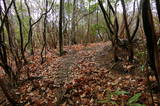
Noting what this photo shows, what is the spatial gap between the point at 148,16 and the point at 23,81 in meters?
4.56

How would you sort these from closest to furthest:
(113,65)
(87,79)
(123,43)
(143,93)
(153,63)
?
1. (153,63)
2. (143,93)
3. (87,79)
4. (113,65)
5. (123,43)

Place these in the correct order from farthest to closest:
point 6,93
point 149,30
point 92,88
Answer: point 92,88
point 6,93
point 149,30

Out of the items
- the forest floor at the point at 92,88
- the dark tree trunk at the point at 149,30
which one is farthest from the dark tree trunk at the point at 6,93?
the dark tree trunk at the point at 149,30

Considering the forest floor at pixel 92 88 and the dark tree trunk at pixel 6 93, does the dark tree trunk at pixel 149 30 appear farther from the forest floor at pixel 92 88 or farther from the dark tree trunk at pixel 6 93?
the dark tree trunk at pixel 6 93

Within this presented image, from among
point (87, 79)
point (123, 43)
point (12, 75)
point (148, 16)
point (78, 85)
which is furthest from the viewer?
point (123, 43)

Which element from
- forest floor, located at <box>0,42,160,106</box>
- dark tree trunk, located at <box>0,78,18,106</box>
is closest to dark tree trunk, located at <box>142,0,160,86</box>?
forest floor, located at <box>0,42,160,106</box>

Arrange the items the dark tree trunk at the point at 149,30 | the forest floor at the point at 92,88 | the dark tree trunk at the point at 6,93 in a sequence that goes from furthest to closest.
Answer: the dark tree trunk at the point at 6,93
the forest floor at the point at 92,88
the dark tree trunk at the point at 149,30

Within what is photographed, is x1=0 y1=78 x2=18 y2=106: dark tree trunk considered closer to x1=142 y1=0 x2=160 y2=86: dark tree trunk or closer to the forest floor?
the forest floor

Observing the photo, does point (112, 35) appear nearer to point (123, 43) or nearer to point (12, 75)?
point (123, 43)

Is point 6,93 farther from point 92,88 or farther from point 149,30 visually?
point 149,30

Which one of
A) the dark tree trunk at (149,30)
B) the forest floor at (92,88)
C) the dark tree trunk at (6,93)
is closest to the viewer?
the dark tree trunk at (149,30)

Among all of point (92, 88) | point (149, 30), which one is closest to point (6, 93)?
point (92, 88)

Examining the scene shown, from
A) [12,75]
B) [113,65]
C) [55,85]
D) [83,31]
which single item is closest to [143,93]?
[113,65]

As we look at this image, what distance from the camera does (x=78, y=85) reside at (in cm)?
393
